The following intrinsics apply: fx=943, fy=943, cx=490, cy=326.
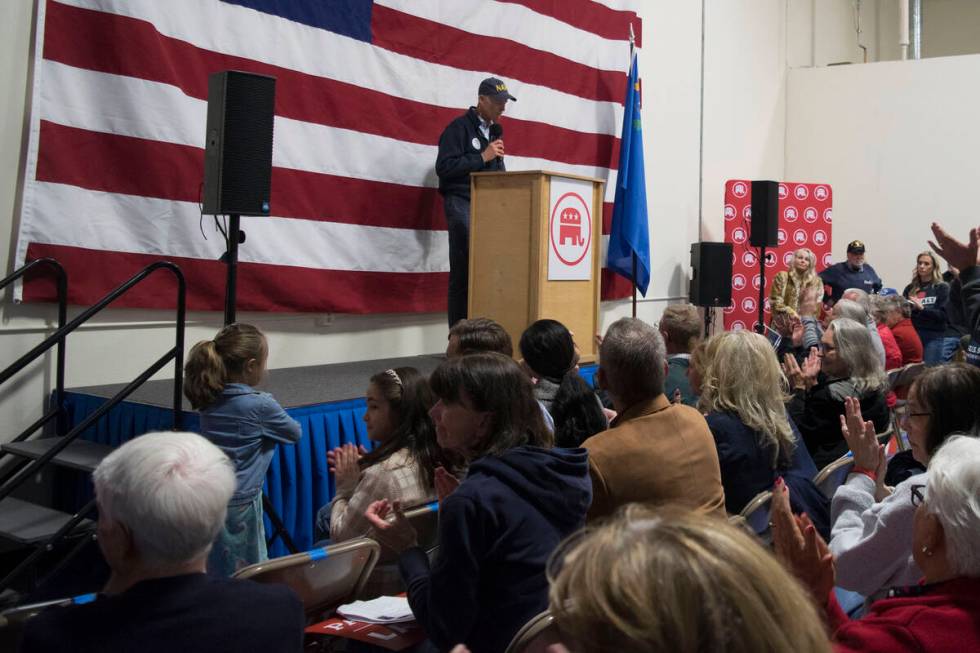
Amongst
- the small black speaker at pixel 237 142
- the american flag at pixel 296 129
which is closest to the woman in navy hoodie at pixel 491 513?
the small black speaker at pixel 237 142

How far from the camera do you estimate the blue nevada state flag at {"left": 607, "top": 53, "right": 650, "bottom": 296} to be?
755cm

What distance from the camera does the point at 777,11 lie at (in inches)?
429

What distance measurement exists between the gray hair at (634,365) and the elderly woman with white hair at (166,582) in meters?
1.29

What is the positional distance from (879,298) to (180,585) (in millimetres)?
5689

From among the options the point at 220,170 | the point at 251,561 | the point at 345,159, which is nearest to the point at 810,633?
the point at 251,561

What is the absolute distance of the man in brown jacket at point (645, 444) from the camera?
7.71 ft

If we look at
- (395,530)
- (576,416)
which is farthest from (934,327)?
(395,530)

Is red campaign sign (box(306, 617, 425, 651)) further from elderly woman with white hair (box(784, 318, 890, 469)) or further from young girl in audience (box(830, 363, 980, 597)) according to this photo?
elderly woman with white hair (box(784, 318, 890, 469))

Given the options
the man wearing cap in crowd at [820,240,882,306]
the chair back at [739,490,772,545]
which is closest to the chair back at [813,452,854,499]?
the chair back at [739,490,772,545]

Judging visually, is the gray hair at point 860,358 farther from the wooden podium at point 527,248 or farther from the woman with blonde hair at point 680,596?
the woman with blonde hair at point 680,596

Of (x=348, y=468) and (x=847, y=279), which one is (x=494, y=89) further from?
(x=847, y=279)

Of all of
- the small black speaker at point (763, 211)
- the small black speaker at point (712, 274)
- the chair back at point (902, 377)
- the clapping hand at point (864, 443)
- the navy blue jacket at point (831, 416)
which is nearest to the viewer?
the clapping hand at point (864, 443)

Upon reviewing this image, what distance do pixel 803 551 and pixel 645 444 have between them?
876 millimetres

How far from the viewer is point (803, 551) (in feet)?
4.96
